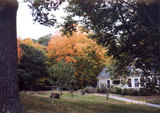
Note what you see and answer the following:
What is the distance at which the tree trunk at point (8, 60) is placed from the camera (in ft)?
16.8

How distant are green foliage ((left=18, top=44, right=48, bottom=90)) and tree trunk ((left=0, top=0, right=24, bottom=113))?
2277 cm

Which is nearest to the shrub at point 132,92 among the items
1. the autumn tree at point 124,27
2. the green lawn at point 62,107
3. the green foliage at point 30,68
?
the green lawn at point 62,107

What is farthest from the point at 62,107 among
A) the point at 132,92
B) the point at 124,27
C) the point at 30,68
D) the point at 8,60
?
the point at 30,68

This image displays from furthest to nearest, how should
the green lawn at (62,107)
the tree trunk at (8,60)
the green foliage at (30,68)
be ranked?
the green foliage at (30,68) < the green lawn at (62,107) < the tree trunk at (8,60)

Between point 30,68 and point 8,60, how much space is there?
2464 cm

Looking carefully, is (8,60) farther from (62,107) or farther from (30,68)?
(30,68)

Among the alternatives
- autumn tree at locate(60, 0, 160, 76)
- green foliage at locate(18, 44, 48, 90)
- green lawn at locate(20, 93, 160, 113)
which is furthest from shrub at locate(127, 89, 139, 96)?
green foliage at locate(18, 44, 48, 90)

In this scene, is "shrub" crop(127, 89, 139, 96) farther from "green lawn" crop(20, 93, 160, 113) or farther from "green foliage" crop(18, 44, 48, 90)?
"green foliage" crop(18, 44, 48, 90)

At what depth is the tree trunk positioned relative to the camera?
16.8 ft

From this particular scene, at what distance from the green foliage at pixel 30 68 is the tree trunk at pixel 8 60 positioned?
22.8 meters

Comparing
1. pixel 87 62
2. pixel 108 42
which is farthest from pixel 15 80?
pixel 108 42

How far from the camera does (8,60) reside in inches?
212

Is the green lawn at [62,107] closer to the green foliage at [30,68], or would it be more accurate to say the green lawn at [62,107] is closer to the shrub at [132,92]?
the shrub at [132,92]

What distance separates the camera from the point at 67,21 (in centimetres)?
1091
